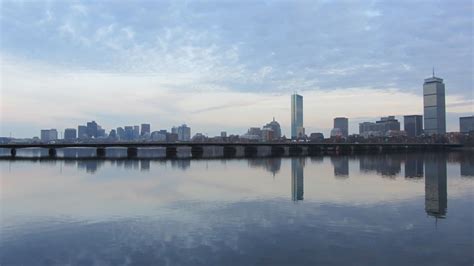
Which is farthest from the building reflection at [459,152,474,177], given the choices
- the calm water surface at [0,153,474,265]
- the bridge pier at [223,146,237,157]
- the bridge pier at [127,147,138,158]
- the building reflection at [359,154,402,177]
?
the bridge pier at [127,147,138,158]

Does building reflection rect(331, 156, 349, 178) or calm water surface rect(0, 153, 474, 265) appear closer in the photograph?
calm water surface rect(0, 153, 474, 265)

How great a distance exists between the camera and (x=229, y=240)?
19562 mm

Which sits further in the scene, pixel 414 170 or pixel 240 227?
pixel 414 170

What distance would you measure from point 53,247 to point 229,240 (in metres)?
8.23

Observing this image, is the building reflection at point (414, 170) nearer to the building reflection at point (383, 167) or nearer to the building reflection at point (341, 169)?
the building reflection at point (383, 167)

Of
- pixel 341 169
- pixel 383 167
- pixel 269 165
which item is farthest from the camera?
pixel 269 165

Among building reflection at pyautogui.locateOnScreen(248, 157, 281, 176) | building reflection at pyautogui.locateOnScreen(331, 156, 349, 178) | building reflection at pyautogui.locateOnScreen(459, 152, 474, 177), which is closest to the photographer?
building reflection at pyautogui.locateOnScreen(331, 156, 349, 178)

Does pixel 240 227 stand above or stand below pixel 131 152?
below

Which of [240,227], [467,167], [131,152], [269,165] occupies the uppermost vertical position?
[131,152]

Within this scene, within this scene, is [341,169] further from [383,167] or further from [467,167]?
[467,167]

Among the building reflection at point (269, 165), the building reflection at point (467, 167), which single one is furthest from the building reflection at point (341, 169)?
the building reflection at point (467, 167)

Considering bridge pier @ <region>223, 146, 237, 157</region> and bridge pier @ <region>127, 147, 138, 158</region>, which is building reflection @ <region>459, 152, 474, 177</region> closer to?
bridge pier @ <region>223, 146, 237, 157</region>

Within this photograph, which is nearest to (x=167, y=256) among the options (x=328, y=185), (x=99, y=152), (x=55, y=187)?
→ (x=328, y=185)

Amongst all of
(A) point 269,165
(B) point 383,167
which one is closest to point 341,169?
(B) point 383,167
